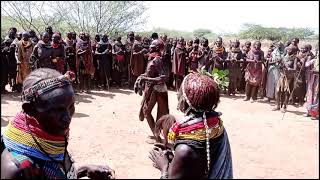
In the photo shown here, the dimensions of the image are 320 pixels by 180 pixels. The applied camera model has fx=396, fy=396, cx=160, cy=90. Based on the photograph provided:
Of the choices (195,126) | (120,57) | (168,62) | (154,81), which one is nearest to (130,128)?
(154,81)

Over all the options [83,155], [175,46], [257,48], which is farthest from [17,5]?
[83,155]

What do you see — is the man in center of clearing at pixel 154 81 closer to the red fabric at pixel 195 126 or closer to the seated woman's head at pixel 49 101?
the red fabric at pixel 195 126

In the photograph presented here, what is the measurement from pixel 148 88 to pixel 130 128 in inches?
72.5

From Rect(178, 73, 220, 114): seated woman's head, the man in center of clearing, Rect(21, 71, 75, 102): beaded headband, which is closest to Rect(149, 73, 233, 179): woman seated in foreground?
Rect(178, 73, 220, 114): seated woman's head

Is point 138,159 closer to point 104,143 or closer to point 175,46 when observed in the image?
point 104,143

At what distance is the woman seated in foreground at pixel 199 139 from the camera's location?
6.86 feet

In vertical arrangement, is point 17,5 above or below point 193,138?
above

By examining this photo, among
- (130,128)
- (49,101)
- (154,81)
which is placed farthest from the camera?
(130,128)

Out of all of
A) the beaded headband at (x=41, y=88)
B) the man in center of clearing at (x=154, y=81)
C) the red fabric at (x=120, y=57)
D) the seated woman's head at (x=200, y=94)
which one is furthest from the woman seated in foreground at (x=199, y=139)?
the red fabric at (x=120, y=57)

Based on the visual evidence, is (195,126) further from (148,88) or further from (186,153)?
(148,88)

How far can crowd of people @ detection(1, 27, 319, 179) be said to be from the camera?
170 centimetres

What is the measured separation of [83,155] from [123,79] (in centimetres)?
682

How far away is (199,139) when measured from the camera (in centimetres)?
211

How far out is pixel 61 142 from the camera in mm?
1802
